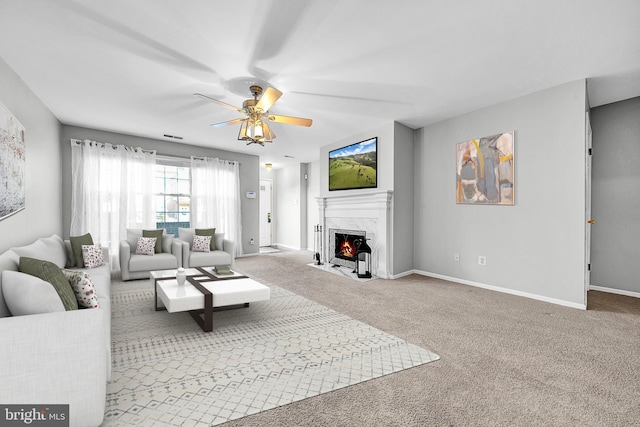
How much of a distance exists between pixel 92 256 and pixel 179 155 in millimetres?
3097

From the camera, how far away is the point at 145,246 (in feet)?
16.6

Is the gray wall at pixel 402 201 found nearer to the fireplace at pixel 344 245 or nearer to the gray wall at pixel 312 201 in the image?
the fireplace at pixel 344 245

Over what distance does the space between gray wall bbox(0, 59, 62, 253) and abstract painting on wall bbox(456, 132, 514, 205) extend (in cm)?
548

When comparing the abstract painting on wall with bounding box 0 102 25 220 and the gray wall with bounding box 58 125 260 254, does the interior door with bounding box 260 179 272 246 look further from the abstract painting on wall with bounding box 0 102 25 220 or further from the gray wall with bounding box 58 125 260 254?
the abstract painting on wall with bounding box 0 102 25 220

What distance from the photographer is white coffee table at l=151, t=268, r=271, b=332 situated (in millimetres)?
2781

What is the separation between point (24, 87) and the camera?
360 centimetres

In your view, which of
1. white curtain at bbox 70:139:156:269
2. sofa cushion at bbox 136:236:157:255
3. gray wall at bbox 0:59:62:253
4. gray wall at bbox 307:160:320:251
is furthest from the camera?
gray wall at bbox 307:160:320:251

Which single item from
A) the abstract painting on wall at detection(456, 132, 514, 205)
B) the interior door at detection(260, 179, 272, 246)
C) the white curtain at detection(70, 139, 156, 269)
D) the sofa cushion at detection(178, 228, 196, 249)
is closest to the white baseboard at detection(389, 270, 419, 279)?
the abstract painting on wall at detection(456, 132, 514, 205)

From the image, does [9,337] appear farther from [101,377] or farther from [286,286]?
[286,286]

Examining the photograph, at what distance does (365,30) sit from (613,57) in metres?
2.56

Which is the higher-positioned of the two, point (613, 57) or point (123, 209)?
point (613, 57)

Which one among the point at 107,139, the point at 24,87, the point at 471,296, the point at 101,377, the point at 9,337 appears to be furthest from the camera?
the point at 107,139

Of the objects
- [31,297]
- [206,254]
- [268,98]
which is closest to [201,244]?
[206,254]

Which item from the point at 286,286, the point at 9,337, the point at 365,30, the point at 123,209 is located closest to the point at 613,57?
the point at 365,30
